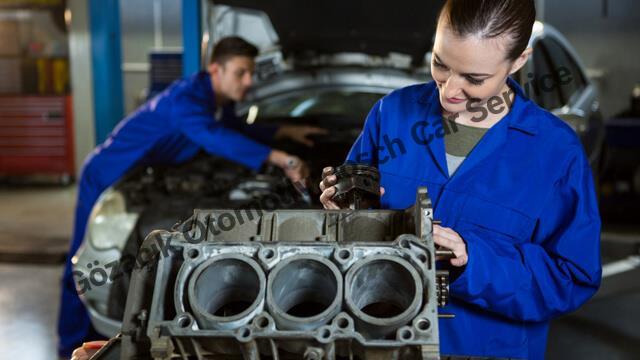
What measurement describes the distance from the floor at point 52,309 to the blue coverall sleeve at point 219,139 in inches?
48.1

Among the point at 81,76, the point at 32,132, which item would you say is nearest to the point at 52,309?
the point at 32,132

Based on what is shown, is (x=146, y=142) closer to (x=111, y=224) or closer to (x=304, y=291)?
(x=111, y=224)

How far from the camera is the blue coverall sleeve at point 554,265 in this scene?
4.06ft

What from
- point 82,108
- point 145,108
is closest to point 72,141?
point 82,108

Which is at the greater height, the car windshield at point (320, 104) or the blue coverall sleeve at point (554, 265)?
the car windshield at point (320, 104)

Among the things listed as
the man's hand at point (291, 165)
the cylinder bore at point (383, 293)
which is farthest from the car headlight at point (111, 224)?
the cylinder bore at point (383, 293)

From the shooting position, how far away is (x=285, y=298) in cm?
103

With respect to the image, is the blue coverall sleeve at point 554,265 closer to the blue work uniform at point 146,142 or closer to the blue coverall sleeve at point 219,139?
the blue coverall sleeve at point 219,139

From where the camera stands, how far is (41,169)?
765 cm

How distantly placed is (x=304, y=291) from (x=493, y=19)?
0.61m

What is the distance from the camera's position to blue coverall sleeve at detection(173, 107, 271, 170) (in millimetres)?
2783

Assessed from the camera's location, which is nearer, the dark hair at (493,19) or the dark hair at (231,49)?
the dark hair at (493,19)

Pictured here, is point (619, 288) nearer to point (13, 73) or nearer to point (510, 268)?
point (510, 268)

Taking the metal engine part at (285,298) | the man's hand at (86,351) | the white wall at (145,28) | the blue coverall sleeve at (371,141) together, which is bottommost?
the man's hand at (86,351)
